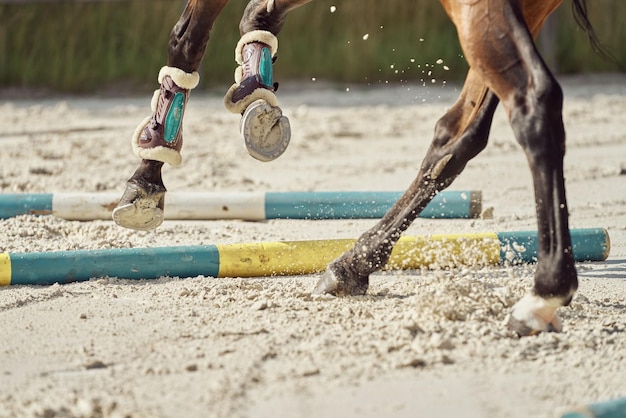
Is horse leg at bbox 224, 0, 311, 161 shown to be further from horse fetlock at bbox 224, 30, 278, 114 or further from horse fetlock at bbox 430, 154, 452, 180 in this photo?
horse fetlock at bbox 430, 154, 452, 180

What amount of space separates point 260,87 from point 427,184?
2.57 ft

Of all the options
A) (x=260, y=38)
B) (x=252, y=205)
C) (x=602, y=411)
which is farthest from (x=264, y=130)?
(x=602, y=411)

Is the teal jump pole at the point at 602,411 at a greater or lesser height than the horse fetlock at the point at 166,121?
lesser

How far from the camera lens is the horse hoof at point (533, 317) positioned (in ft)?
10.1

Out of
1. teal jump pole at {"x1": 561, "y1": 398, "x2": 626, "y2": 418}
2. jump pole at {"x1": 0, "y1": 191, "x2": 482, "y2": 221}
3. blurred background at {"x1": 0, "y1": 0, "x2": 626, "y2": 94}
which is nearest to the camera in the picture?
teal jump pole at {"x1": 561, "y1": 398, "x2": 626, "y2": 418}

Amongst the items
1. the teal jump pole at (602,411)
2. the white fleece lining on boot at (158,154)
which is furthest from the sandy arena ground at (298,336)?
the white fleece lining on boot at (158,154)

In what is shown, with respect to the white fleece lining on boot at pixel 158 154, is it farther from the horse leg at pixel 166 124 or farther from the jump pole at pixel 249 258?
the jump pole at pixel 249 258

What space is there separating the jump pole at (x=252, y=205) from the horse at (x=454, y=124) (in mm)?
969

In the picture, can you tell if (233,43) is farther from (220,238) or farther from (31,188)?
(220,238)

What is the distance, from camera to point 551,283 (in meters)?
3.02

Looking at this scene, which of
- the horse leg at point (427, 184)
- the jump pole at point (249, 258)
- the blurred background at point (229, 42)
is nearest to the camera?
the horse leg at point (427, 184)

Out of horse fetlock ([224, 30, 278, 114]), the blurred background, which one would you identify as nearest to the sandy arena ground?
horse fetlock ([224, 30, 278, 114])

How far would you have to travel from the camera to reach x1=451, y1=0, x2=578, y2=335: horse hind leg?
3018 mm

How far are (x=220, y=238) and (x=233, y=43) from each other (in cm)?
645
